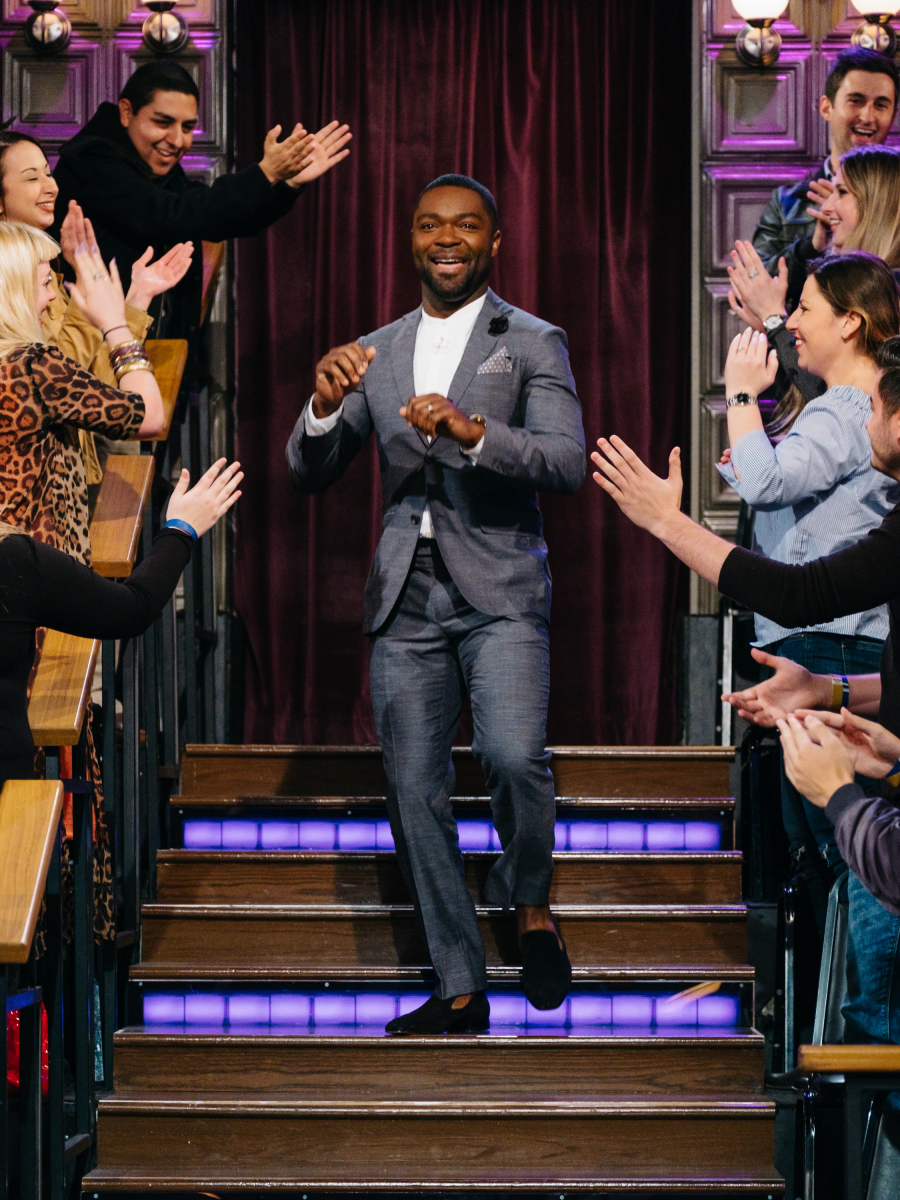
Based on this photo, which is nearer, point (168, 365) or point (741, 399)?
point (741, 399)

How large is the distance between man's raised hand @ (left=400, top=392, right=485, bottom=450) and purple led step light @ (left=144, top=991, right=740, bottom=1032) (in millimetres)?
1237

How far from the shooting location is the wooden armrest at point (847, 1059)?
5.98 feet

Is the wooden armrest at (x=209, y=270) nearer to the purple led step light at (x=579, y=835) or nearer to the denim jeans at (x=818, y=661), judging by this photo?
the purple led step light at (x=579, y=835)

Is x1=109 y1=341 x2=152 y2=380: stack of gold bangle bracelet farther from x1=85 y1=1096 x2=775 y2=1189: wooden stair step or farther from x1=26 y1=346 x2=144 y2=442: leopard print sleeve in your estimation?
x1=85 y1=1096 x2=775 y2=1189: wooden stair step

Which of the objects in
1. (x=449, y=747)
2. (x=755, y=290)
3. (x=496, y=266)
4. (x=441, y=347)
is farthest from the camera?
(x=496, y=266)

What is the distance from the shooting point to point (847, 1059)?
183cm

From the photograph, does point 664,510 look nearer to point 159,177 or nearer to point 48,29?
point 159,177

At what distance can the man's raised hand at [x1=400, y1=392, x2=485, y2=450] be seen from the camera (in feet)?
9.37

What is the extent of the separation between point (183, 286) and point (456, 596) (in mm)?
1659

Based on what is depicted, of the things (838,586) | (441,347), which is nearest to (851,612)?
(838,586)

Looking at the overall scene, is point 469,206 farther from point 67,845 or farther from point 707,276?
point 707,276

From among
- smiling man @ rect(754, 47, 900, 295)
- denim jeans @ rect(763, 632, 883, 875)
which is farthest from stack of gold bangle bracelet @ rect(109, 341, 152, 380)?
smiling man @ rect(754, 47, 900, 295)

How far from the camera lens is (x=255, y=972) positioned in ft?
10.8

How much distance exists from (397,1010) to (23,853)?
1264mm
